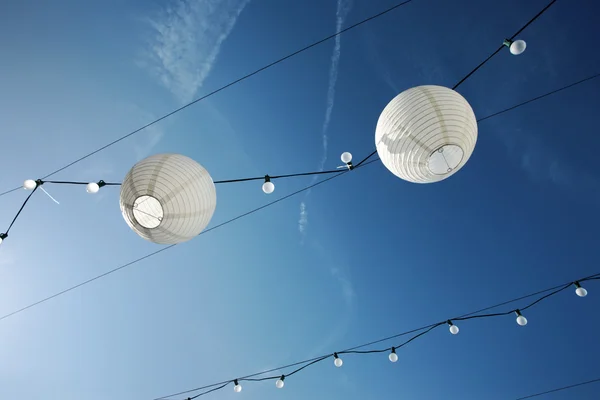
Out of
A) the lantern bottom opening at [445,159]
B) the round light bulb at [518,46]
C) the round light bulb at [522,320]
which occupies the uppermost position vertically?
the round light bulb at [518,46]

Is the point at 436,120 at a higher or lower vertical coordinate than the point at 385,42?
lower

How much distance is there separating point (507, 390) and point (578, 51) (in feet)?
17.8

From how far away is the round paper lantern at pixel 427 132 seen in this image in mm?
2291

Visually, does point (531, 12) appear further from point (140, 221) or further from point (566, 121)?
point (140, 221)

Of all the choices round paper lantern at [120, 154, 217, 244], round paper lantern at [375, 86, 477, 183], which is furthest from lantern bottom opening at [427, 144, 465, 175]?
round paper lantern at [120, 154, 217, 244]

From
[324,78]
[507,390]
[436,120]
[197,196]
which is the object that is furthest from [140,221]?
[507,390]

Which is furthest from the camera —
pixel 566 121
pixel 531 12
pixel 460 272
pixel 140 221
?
pixel 460 272

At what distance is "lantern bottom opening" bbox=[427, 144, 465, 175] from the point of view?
7.68 ft

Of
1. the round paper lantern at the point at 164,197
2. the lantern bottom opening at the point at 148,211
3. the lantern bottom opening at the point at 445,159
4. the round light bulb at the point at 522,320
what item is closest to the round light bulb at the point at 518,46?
the lantern bottom opening at the point at 445,159

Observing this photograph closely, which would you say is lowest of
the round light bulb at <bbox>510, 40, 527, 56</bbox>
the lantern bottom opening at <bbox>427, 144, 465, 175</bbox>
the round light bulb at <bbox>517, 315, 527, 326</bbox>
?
the round light bulb at <bbox>517, 315, 527, 326</bbox>

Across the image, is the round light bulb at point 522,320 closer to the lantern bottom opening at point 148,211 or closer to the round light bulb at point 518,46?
the round light bulb at point 518,46

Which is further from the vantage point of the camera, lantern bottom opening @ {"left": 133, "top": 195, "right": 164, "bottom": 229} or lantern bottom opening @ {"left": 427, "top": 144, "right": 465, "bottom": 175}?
lantern bottom opening @ {"left": 133, "top": 195, "right": 164, "bottom": 229}

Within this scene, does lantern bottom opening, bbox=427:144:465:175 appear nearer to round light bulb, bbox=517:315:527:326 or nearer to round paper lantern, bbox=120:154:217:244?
round paper lantern, bbox=120:154:217:244

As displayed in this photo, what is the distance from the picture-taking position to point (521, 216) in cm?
588
